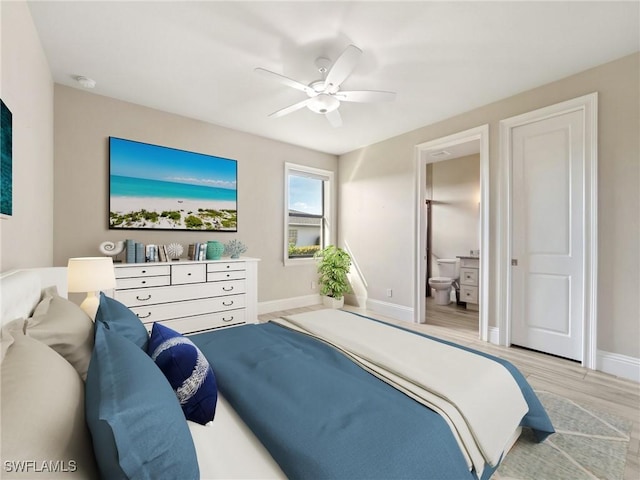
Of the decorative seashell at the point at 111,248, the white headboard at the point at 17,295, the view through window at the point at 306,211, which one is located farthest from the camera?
the view through window at the point at 306,211

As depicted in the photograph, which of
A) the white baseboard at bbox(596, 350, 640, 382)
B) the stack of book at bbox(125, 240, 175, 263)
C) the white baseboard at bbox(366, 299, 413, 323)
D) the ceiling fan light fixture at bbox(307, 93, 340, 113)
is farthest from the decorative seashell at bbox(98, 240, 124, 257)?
the white baseboard at bbox(596, 350, 640, 382)

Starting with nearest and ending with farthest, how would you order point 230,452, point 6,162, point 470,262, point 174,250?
point 230,452 < point 6,162 < point 174,250 < point 470,262

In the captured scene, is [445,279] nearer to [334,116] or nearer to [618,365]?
[618,365]

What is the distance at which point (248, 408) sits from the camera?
1.09 meters

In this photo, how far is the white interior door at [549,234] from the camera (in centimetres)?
278

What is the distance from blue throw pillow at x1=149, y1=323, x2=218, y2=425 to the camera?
41.4 inches

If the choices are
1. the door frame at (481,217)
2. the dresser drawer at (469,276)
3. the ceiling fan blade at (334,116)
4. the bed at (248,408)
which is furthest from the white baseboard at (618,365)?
the ceiling fan blade at (334,116)

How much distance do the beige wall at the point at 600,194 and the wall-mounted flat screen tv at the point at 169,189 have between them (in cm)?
229

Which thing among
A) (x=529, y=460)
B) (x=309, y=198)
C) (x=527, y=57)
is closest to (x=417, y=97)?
(x=527, y=57)

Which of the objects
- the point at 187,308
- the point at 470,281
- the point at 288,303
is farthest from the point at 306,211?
the point at 470,281

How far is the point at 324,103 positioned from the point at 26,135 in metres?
2.14

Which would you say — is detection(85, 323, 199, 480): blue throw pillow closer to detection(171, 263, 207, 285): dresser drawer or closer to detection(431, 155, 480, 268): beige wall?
detection(171, 263, 207, 285): dresser drawer

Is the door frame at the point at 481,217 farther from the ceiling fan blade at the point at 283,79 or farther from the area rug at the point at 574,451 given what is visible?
the ceiling fan blade at the point at 283,79

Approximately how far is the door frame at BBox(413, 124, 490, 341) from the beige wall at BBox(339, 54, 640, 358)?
0.20 ft
